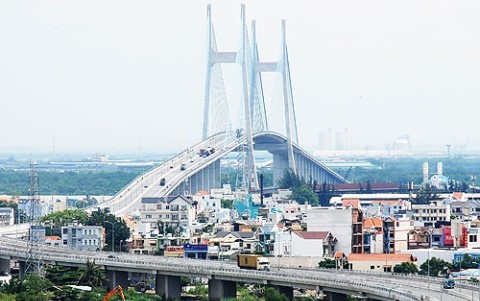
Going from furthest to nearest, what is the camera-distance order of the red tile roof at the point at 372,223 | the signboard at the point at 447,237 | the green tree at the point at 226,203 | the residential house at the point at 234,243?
the green tree at the point at 226,203
the red tile roof at the point at 372,223
the residential house at the point at 234,243
the signboard at the point at 447,237

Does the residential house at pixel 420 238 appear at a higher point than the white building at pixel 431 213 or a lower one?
lower

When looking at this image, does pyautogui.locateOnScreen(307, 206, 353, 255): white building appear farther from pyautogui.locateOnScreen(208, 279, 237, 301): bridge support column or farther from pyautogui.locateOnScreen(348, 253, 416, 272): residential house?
pyautogui.locateOnScreen(208, 279, 237, 301): bridge support column

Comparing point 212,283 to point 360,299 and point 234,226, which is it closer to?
point 360,299

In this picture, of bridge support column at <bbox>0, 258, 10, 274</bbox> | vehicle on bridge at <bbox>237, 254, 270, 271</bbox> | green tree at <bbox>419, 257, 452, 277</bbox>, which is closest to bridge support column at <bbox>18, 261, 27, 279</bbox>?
bridge support column at <bbox>0, 258, 10, 274</bbox>

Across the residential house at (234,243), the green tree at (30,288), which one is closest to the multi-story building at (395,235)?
the residential house at (234,243)

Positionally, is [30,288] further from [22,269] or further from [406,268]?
[406,268]

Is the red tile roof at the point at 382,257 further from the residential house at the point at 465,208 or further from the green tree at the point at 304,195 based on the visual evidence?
the green tree at the point at 304,195

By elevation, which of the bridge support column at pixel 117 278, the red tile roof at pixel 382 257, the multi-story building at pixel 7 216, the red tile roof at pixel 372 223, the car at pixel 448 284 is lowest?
the bridge support column at pixel 117 278

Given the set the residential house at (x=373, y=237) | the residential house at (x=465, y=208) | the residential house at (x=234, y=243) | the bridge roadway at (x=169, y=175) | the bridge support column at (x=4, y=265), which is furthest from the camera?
the bridge roadway at (x=169, y=175)
